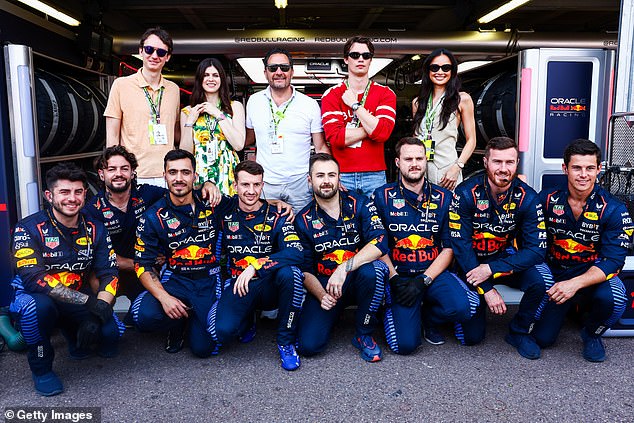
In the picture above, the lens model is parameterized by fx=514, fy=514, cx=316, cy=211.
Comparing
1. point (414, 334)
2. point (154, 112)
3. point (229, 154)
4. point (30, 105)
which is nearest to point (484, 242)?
point (414, 334)

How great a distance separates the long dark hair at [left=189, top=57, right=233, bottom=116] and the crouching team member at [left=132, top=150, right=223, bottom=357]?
0.44 metres

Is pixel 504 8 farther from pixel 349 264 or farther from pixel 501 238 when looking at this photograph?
pixel 349 264

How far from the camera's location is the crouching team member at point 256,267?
2.96m

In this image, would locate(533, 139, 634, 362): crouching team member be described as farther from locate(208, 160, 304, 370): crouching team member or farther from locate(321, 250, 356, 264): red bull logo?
locate(208, 160, 304, 370): crouching team member

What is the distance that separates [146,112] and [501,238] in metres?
2.41

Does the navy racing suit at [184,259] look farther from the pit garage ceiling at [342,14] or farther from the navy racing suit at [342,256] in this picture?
the pit garage ceiling at [342,14]

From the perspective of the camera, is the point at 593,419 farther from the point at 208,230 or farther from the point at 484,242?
the point at 208,230

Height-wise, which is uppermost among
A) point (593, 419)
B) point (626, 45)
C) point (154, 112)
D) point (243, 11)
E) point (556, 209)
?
point (243, 11)

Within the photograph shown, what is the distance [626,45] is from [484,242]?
183 cm

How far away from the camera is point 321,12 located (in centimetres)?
756

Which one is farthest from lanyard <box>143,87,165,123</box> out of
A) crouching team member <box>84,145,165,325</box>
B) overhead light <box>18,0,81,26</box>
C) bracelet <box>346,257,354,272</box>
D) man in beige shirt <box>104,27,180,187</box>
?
overhead light <box>18,0,81,26</box>

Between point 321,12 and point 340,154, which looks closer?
point 340,154

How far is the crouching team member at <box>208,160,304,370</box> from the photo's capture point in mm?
A: 2961

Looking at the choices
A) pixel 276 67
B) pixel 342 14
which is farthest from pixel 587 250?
pixel 342 14
